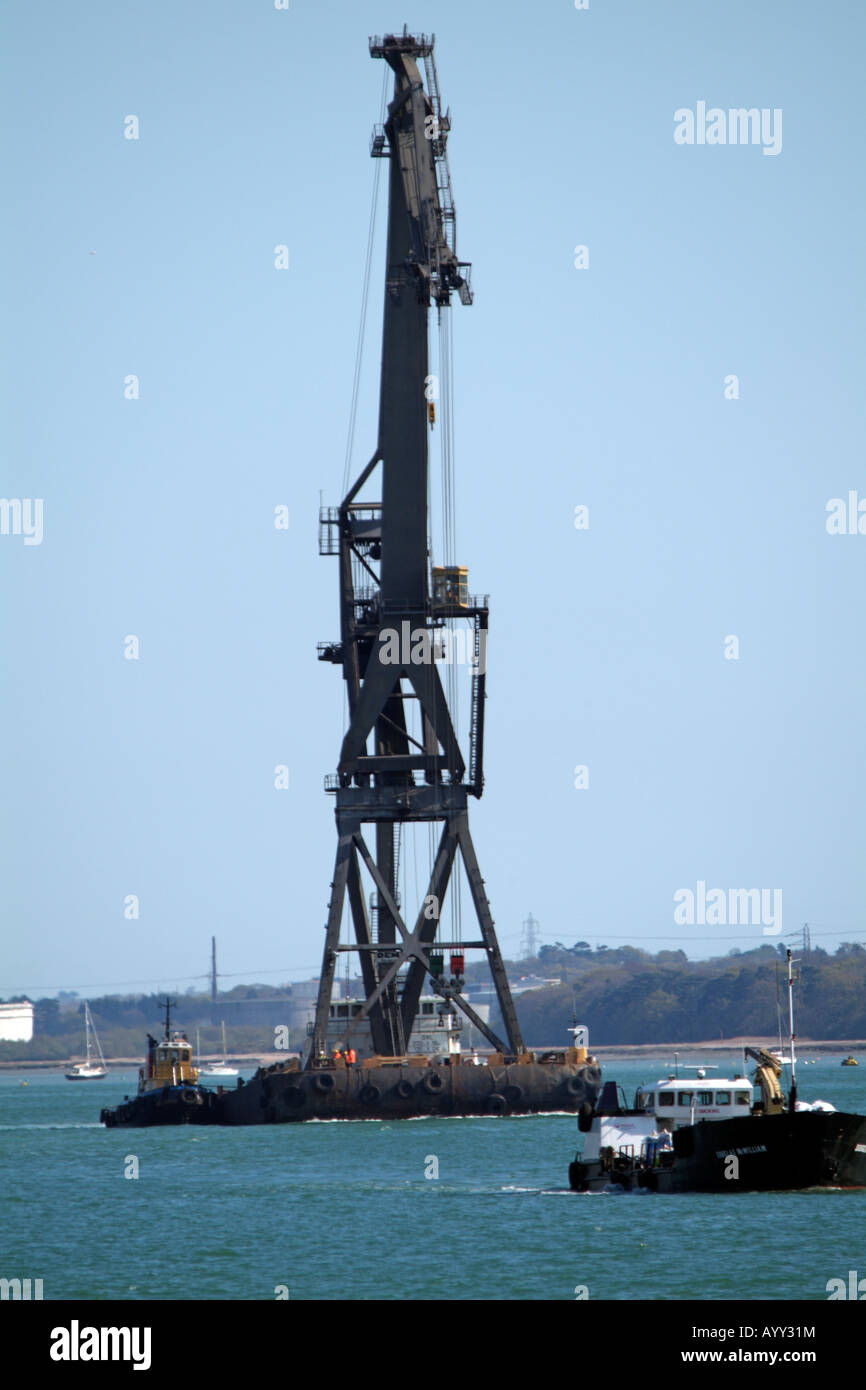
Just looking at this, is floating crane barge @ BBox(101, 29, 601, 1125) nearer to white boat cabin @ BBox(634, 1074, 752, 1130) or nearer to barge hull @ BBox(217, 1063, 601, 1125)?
barge hull @ BBox(217, 1063, 601, 1125)

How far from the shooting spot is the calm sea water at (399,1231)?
33594mm

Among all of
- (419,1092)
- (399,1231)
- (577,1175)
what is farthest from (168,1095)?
(399,1231)

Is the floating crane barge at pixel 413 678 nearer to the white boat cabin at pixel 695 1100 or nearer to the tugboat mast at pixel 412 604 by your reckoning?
the tugboat mast at pixel 412 604

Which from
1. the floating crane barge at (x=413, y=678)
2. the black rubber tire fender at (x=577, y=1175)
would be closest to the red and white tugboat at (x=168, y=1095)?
the floating crane barge at (x=413, y=678)

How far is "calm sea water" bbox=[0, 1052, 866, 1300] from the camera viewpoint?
110 feet

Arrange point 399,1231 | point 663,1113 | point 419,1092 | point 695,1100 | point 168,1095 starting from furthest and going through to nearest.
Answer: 1. point 168,1095
2. point 419,1092
3. point 663,1113
4. point 695,1100
5. point 399,1231

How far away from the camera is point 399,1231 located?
1594 inches

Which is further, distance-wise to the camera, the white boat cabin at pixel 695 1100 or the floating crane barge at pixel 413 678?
the floating crane barge at pixel 413 678

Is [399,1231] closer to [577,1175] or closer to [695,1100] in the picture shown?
→ [577,1175]
